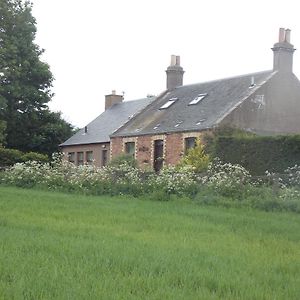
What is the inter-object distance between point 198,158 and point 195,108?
6.49 meters

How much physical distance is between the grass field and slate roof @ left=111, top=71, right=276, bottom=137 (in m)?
19.3

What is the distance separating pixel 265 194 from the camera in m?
17.9

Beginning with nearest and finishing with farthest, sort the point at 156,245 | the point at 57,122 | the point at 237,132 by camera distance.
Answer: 1. the point at 156,245
2. the point at 237,132
3. the point at 57,122

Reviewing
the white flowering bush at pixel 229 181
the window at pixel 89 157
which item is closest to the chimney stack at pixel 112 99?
the window at pixel 89 157

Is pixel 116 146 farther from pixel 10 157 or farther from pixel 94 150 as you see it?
pixel 10 157

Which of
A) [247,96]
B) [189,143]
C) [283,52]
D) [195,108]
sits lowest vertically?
[189,143]

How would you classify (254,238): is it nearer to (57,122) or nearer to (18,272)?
(18,272)

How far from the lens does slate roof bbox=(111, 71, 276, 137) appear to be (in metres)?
32.8

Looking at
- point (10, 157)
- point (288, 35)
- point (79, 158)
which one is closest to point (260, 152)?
point (288, 35)

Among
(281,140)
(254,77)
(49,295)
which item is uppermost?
(254,77)

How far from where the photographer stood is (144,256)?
26.0ft

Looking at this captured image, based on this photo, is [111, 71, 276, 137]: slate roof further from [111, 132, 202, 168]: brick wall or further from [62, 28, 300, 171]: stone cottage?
[111, 132, 202, 168]: brick wall

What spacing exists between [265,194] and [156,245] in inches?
376

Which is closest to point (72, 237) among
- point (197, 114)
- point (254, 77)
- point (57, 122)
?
point (197, 114)
